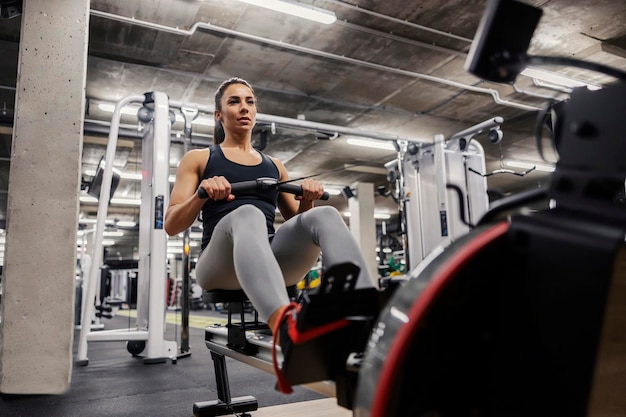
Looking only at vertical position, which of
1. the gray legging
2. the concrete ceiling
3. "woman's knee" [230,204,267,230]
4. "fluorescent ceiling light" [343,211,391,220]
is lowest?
the gray legging

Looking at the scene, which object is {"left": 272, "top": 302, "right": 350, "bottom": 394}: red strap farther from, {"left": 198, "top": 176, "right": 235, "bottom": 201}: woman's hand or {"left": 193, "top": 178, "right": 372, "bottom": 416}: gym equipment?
{"left": 198, "top": 176, "right": 235, "bottom": 201}: woman's hand

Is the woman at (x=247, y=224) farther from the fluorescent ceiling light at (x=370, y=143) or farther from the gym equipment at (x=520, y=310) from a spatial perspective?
the fluorescent ceiling light at (x=370, y=143)

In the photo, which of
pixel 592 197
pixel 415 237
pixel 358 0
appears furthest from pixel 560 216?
pixel 415 237

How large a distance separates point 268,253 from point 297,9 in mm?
3873

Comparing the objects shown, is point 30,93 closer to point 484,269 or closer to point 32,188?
point 32,188

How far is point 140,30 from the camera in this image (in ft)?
17.7

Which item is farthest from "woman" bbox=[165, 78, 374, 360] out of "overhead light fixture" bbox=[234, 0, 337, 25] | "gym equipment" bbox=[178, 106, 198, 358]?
"overhead light fixture" bbox=[234, 0, 337, 25]

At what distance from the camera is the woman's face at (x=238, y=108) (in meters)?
1.84

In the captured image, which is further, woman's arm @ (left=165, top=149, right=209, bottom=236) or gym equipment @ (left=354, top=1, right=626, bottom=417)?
woman's arm @ (left=165, top=149, right=209, bottom=236)

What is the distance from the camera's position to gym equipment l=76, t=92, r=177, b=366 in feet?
11.6

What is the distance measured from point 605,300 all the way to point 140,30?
18.7 ft

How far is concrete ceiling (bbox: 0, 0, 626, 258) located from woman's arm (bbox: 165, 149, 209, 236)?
278 cm

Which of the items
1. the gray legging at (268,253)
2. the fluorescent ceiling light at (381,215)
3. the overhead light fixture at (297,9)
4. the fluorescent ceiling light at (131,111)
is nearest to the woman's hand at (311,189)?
the gray legging at (268,253)

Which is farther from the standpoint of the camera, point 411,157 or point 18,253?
point 411,157
